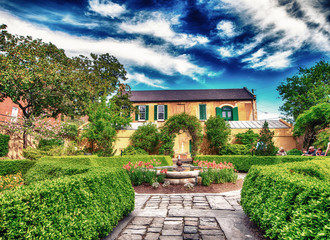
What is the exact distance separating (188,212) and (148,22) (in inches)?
255

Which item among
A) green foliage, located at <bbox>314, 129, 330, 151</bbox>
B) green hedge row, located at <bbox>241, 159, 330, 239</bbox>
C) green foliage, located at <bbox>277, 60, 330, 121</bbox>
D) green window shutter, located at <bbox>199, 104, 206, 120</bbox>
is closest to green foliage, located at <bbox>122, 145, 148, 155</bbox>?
green window shutter, located at <bbox>199, 104, 206, 120</bbox>

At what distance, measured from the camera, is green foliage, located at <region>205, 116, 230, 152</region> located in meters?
15.8

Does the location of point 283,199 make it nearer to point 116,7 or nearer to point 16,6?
point 116,7

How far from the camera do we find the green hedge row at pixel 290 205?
6.71 ft

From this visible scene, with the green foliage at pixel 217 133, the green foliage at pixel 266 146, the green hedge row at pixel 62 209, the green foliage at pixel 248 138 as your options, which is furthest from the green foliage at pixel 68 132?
the green foliage at pixel 266 146

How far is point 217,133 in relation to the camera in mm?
15836

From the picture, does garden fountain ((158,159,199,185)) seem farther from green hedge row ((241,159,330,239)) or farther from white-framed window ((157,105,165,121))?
white-framed window ((157,105,165,121))

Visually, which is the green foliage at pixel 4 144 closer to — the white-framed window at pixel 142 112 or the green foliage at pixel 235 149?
the white-framed window at pixel 142 112

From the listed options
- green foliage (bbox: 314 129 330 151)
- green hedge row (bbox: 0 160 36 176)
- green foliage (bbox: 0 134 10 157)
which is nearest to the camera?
green hedge row (bbox: 0 160 36 176)

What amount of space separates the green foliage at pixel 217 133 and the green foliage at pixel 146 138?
4547mm

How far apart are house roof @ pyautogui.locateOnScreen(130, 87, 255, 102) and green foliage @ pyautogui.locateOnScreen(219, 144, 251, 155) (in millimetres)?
6937

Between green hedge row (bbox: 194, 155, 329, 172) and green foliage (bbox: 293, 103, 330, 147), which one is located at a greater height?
green foliage (bbox: 293, 103, 330, 147)

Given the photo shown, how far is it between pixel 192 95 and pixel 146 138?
29.6ft

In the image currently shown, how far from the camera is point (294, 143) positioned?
16.6 metres
